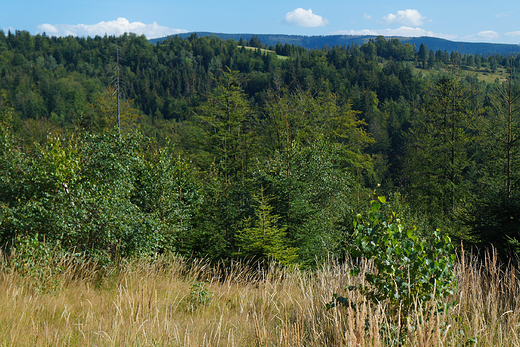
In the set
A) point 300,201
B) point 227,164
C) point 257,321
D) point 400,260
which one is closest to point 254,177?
point 300,201

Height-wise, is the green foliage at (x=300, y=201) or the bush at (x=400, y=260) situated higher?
the bush at (x=400, y=260)

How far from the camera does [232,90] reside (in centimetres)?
2548

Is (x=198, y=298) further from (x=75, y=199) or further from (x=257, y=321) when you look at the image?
(x=75, y=199)

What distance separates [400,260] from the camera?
2.57 meters

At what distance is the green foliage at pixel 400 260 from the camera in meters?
2.46

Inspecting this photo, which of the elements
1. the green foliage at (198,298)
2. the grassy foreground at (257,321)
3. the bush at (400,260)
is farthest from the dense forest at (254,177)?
the green foliage at (198,298)

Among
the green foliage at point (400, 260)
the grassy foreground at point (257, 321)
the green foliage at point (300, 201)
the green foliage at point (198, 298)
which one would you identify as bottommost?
the green foliage at point (300, 201)

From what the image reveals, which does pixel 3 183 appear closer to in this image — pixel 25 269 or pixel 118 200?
pixel 118 200

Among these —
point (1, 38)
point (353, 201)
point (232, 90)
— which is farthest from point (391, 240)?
point (1, 38)

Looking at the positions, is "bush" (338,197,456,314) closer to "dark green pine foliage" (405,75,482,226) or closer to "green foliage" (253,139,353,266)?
"green foliage" (253,139,353,266)

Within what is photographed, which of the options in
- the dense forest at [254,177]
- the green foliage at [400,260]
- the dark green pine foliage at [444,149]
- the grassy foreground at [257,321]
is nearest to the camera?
the grassy foreground at [257,321]

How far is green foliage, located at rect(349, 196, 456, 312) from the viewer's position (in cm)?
→ 246

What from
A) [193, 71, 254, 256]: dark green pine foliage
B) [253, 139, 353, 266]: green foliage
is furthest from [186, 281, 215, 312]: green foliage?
[193, 71, 254, 256]: dark green pine foliage

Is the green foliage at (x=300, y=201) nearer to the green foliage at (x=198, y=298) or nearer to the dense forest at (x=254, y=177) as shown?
the dense forest at (x=254, y=177)
